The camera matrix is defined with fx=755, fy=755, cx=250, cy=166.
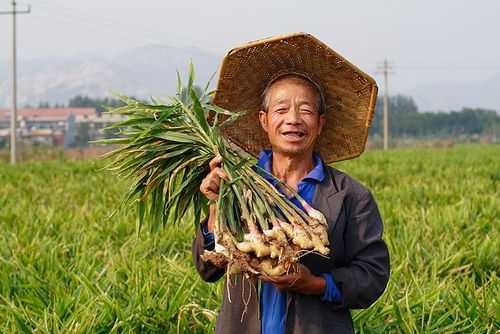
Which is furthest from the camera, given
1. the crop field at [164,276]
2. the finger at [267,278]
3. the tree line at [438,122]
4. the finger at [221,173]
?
the tree line at [438,122]

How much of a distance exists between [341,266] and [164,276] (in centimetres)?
194

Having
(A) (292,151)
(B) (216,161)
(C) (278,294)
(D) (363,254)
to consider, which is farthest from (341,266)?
(B) (216,161)

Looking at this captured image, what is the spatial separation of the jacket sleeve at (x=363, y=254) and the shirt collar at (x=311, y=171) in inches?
4.8

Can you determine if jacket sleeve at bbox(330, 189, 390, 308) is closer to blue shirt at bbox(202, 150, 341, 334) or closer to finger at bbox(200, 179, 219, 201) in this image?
blue shirt at bbox(202, 150, 341, 334)

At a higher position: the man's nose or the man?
the man's nose

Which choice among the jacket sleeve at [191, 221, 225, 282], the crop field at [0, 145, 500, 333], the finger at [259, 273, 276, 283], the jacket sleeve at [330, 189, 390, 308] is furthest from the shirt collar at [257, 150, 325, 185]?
the crop field at [0, 145, 500, 333]

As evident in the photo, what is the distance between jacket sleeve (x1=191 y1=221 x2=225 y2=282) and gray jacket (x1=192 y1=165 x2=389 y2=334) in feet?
0.41

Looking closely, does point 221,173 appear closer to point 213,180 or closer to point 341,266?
point 213,180

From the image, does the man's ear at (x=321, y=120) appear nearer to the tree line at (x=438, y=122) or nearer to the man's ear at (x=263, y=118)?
the man's ear at (x=263, y=118)

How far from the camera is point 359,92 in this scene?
241 centimetres

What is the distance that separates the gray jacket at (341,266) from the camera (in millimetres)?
2180

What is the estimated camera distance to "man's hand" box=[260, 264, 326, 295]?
6.42ft

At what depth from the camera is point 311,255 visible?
2232 mm

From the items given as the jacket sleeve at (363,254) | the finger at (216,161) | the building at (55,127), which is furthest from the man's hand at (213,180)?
the building at (55,127)
